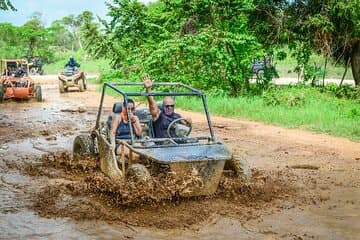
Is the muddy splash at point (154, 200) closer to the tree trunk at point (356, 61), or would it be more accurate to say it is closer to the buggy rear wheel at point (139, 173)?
the buggy rear wheel at point (139, 173)

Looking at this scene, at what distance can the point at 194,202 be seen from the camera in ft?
19.7

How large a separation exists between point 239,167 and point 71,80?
1908 cm

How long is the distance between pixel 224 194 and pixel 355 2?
12003 mm

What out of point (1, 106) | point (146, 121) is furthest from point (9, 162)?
point (1, 106)

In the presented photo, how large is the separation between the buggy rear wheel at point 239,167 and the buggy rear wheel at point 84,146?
2.19m

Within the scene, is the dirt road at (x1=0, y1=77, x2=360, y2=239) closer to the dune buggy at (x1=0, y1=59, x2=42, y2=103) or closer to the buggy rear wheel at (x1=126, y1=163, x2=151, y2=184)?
the buggy rear wheel at (x1=126, y1=163, x2=151, y2=184)

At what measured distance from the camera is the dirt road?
5.34 metres

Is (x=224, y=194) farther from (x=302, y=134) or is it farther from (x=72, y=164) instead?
(x=302, y=134)

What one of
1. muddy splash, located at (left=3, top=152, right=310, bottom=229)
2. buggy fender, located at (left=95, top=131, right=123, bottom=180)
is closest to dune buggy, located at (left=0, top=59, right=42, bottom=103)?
muddy splash, located at (left=3, top=152, right=310, bottom=229)

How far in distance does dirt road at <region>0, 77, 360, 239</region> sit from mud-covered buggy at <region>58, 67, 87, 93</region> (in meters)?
14.6

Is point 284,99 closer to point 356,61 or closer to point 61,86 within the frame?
point 356,61

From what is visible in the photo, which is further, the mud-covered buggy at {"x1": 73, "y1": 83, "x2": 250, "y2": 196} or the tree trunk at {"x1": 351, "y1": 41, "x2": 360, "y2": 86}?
the tree trunk at {"x1": 351, "y1": 41, "x2": 360, "y2": 86}

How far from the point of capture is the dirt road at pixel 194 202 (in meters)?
5.34

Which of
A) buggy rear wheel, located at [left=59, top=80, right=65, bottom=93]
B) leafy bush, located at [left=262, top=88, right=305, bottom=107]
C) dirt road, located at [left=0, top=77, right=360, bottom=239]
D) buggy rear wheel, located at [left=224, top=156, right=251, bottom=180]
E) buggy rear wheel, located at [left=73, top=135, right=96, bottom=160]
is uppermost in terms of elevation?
leafy bush, located at [left=262, top=88, right=305, bottom=107]
